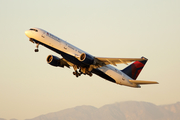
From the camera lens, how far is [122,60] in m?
46.5

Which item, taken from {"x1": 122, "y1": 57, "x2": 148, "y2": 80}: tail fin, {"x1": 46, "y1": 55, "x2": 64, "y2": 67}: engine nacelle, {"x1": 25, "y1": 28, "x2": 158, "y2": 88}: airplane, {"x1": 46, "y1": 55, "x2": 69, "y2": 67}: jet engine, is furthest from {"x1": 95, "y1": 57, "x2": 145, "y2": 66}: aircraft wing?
{"x1": 122, "y1": 57, "x2": 148, "y2": 80}: tail fin

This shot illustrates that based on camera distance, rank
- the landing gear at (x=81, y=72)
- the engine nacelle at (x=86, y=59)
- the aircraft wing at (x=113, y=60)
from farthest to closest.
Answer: the landing gear at (x=81, y=72) → the aircraft wing at (x=113, y=60) → the engine nacelle at (x=86, y=59)

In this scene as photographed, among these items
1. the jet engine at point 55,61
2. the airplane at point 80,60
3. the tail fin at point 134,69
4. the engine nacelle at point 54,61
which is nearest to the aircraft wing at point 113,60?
the airplane at point 80,60

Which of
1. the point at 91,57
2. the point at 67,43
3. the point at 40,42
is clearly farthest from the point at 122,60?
the point at 40,42

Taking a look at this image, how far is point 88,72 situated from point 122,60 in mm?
6985

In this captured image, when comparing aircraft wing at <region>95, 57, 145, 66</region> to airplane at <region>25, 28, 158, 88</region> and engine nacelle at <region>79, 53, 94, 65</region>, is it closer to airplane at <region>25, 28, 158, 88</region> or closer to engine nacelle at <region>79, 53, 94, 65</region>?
airplane at <region>25, 28, 158, 88</region>

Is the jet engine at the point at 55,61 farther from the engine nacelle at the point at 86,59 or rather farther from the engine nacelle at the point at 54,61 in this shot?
the engine nacelle at the point at 86,59

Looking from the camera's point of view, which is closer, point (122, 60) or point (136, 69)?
point (122, 60)

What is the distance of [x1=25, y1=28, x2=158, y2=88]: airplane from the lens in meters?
46.1

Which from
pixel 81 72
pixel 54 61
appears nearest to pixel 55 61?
pixel 54 61

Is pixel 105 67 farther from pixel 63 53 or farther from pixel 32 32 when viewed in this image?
pixel 32 32

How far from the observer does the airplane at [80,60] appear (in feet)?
151

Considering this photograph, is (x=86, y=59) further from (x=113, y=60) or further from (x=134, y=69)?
(x=134, y=69)

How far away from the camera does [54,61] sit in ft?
171
